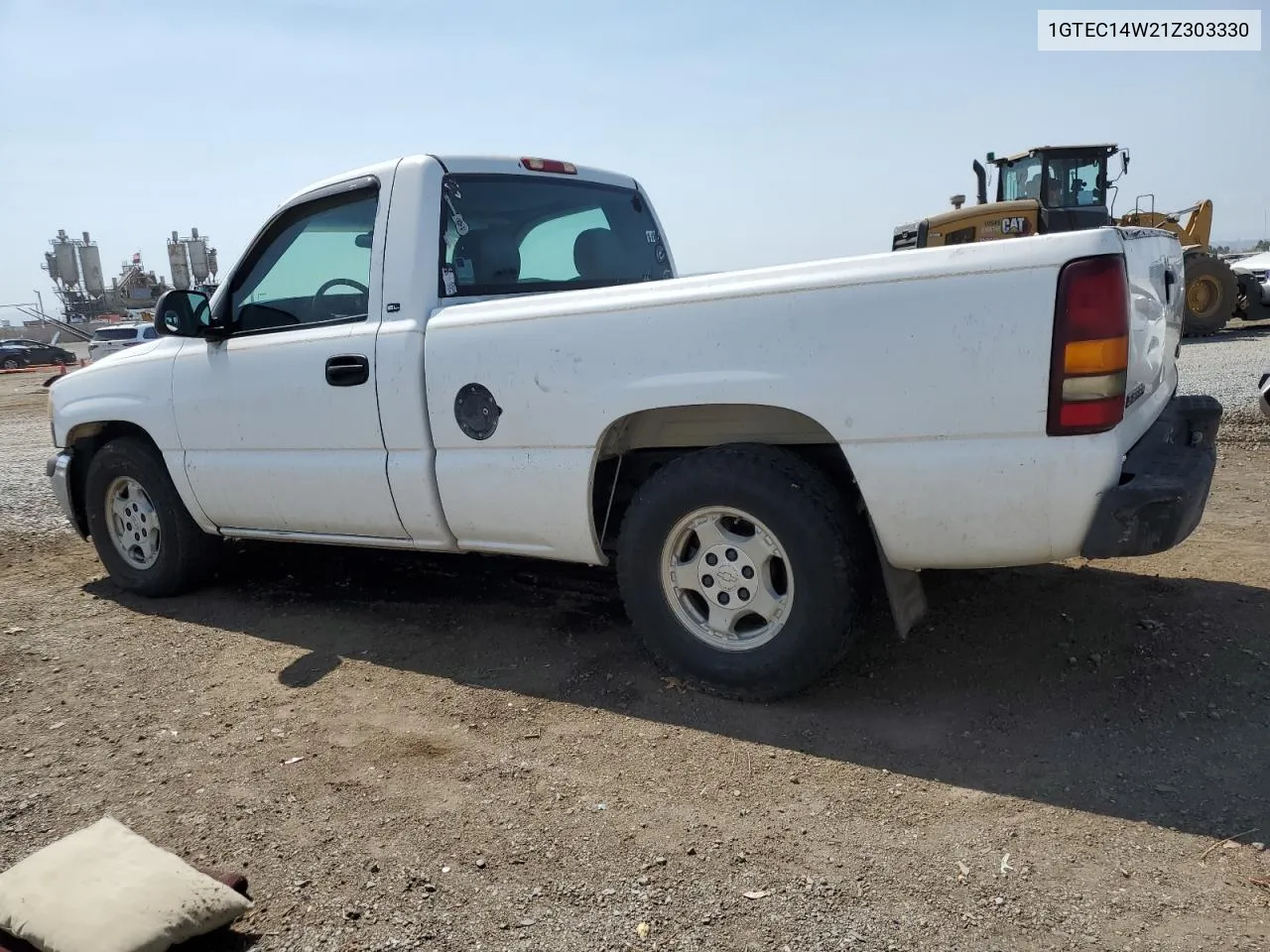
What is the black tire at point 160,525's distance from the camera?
203 inches

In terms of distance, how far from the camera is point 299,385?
4.33 m

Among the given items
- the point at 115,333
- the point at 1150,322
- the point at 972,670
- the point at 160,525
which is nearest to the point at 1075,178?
the point at 1150,322

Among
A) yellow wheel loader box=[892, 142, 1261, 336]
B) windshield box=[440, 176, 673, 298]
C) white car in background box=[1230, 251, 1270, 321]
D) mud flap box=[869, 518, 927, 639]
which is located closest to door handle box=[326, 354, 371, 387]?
windshield box=[440, 176, 673, 298]

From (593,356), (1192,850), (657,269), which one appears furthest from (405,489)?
(1192,850)

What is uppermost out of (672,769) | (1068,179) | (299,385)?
(1068,179)

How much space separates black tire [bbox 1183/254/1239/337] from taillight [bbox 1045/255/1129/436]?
49.7ft

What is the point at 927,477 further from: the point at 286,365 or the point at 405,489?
the point at 286,365

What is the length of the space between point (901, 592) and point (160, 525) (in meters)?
3.88

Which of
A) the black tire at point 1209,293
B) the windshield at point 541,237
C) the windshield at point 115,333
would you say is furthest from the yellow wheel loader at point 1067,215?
the windshield at point 115,333

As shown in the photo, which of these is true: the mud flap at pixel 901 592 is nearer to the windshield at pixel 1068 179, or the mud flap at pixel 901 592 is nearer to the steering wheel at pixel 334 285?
the steering wheel at pixel 334 285

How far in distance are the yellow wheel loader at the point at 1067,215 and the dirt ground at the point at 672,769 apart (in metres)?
11.3

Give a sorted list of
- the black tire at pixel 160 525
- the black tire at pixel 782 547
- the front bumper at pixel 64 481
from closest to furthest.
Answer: the black tire at pixel 782 547 → the black tire at pixel 160 525 → the front bumper at pixel 64 481

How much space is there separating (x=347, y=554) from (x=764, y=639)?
331 cm

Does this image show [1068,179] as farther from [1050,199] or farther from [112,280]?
[112,280]
